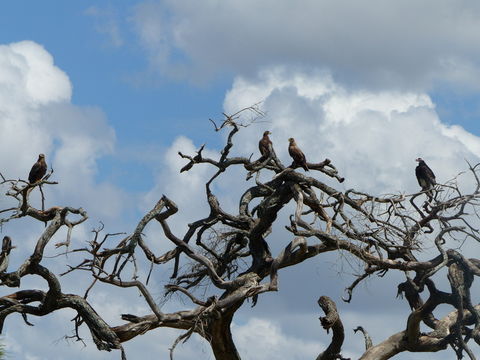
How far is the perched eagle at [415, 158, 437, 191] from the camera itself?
14211 millimetres

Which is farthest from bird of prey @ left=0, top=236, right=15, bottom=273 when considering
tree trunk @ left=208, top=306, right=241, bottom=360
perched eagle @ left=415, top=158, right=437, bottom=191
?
perched eagle @ left=415, top=158, right=437, bottom=191

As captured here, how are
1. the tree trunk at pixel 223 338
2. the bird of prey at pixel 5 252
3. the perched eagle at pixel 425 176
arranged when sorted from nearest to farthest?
the bird of prey at pixel 5 252
the tree trunk at pixel 223 338
the perched eagle at pixel 425 176

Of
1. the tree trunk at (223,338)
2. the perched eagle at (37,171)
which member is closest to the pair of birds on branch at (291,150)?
the tree trunk at (223,338)

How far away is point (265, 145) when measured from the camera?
1307 centimetres

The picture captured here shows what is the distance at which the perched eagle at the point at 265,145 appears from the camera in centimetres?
1302

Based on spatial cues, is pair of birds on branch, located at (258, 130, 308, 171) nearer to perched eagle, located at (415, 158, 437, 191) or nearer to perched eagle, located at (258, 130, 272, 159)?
perched eagle, located at (258, 130, 272, 159)

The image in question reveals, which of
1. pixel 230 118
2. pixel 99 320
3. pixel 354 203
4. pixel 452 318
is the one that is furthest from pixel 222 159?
pixel 452 318

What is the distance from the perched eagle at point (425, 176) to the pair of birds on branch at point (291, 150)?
2317 millimetres

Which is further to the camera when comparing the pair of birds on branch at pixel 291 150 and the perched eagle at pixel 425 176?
the perched eagle at pixel 425 176

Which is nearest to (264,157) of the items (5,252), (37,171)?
(37,171)

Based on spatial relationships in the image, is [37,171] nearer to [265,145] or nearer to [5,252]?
[5,252]

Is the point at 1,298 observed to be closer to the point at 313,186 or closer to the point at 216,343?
the point at 216,343

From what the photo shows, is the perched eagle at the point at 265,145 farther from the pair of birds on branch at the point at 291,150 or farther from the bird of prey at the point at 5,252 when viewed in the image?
the bird of prey at the point at 5,252

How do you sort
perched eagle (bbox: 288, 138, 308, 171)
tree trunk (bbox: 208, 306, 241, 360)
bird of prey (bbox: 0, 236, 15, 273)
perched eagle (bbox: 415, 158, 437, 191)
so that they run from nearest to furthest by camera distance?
bird of prey (bbox: 0, 236, 15, 273)
tree trunk (bbox: 208, 306, 241, 360)
perched eagle (bbox: 288, 138, 308, 171)
perched eagle (bbox: 415, 158, 437, 191)
